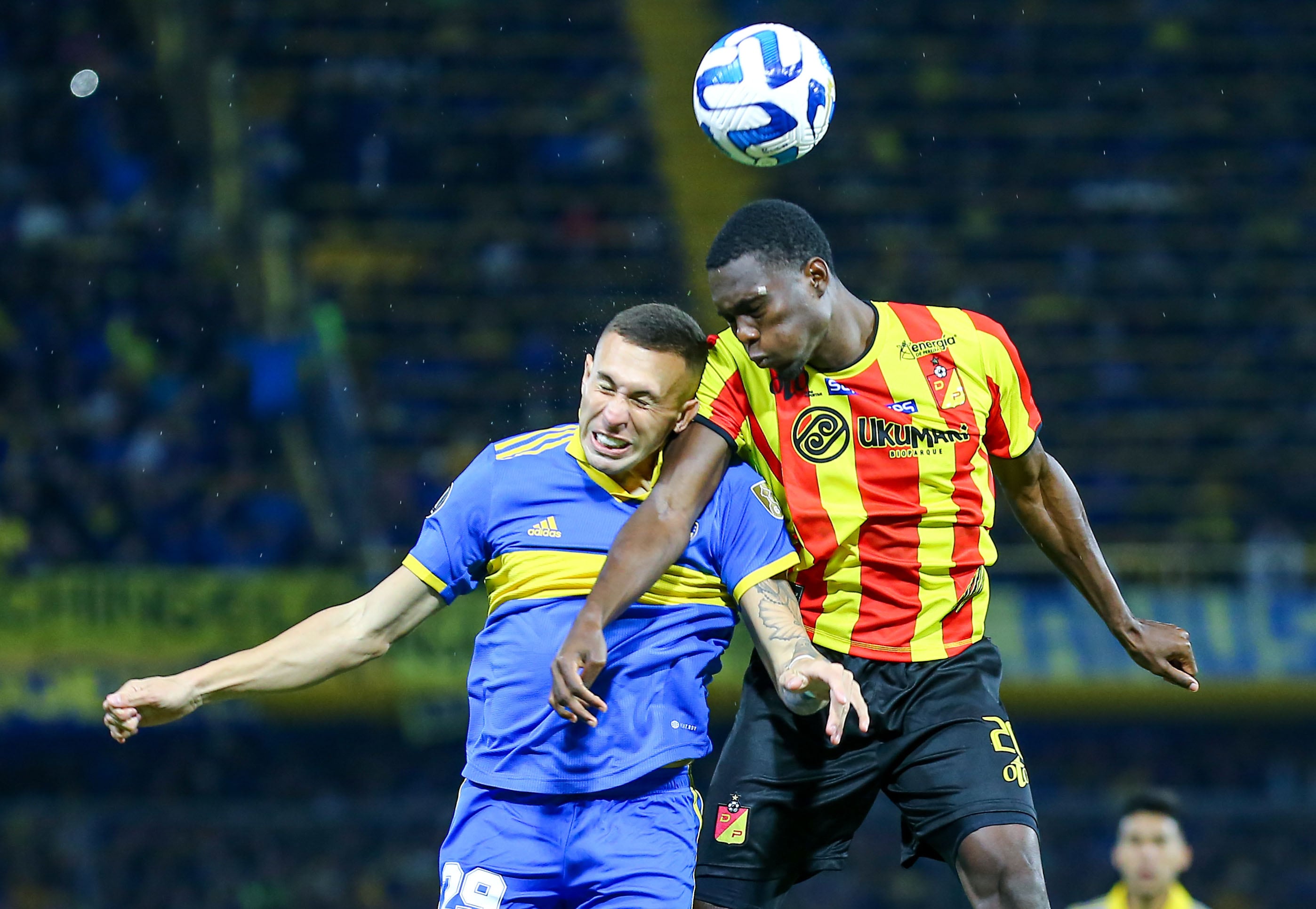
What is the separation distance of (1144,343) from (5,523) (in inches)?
377

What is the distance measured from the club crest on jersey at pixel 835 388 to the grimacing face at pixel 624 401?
54cm

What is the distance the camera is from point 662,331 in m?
4.21

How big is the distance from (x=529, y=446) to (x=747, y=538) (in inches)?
24.0

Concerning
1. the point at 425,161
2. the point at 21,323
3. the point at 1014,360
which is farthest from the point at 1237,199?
the point at 1014,360

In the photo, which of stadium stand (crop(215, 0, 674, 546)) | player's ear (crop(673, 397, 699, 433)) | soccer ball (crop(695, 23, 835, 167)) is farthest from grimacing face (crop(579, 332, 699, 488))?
stadium stand (crop(215, 0, 674, 546))

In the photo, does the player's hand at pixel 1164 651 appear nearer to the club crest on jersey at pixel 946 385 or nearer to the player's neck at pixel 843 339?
the club crest on jersey at pixel 946 385

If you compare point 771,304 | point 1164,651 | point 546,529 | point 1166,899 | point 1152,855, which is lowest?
point 1166,899

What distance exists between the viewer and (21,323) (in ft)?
44.9

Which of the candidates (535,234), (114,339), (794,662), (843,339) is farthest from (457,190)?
(794,662)

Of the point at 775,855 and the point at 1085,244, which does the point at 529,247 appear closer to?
the point at 1085,244

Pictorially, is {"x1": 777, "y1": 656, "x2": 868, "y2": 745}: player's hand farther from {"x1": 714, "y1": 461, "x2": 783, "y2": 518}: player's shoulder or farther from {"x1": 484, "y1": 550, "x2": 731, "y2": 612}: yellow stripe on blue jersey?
{"x1": 714, "y1": 461, "x2": 783, "y2": 518}: player's shoulder

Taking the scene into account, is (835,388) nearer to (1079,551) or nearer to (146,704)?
(1079,551)

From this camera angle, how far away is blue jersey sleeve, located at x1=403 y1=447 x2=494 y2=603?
418 cm

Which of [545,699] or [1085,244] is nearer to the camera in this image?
[545,699]
